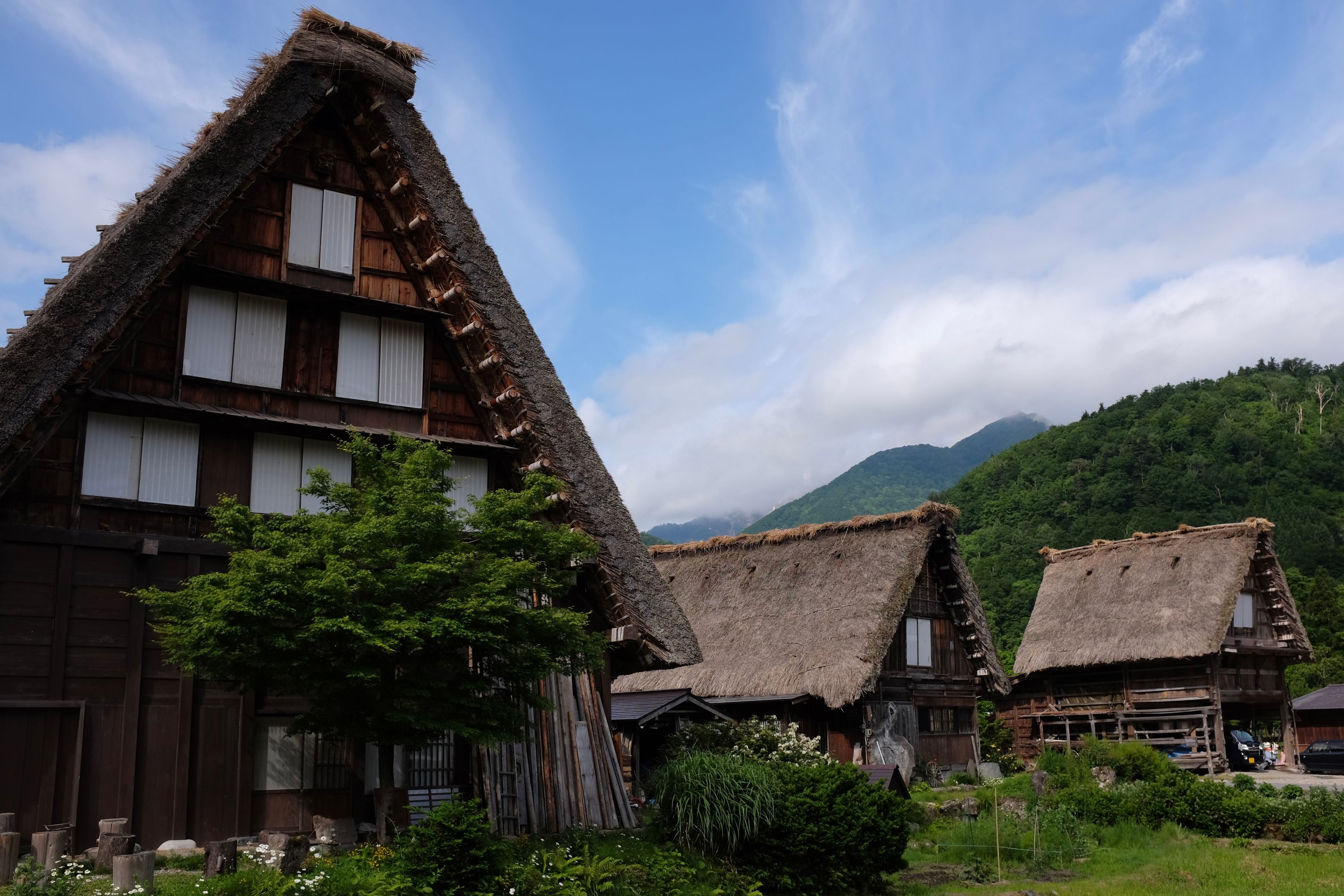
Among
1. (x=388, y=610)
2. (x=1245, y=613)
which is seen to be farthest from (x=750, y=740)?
(x=1245, y=613)

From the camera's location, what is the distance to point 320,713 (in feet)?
40.6

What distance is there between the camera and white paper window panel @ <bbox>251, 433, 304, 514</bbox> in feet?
48.0

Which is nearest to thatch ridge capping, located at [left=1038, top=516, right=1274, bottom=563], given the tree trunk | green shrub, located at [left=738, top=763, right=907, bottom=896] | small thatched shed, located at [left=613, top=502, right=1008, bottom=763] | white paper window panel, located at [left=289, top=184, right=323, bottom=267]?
small thatched shed, located at [left=613, top=502, right=1008, bottom=763]

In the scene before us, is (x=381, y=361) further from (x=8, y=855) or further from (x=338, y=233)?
(x=8, y=855)

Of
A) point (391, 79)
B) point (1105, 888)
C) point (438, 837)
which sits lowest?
point (1105, 888)

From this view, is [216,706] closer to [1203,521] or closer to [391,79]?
[391,79]

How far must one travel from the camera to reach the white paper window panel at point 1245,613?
3644 cm

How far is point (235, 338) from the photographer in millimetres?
14852

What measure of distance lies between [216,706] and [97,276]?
17.6 ft

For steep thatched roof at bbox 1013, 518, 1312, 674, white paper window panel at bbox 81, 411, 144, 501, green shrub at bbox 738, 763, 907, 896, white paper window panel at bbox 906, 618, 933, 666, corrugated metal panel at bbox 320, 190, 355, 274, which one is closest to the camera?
white paper window panel at bbox 81, 411, 144, 501

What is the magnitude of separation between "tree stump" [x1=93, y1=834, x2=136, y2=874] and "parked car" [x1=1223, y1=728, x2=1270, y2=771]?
107 feet

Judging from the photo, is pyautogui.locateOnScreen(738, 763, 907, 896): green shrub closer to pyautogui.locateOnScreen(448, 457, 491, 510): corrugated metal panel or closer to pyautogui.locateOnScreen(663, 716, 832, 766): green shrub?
pyautogui.locateOnScreen(448, 457, 491, 510): corrugated metal panel

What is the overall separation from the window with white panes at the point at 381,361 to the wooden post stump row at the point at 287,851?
242 inches

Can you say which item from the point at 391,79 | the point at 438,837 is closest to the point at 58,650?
the point at 438,837
